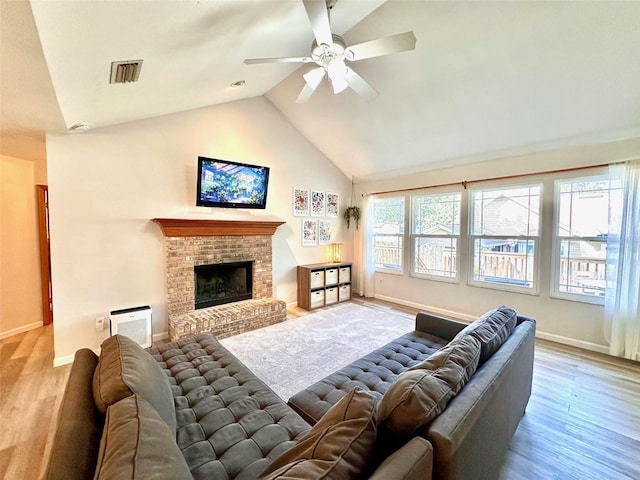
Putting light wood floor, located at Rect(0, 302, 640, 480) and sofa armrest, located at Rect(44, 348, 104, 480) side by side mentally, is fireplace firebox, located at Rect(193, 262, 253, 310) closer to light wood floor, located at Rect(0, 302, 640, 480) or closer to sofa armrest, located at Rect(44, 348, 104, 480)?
light wood floor, located at Rect(0, 302, 640, 480)

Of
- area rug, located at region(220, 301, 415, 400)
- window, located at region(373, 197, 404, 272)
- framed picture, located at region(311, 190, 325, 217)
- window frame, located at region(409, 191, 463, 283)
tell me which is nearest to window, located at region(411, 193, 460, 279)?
window frame, located at region(409, 191, 463, 283)

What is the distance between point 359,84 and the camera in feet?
8.11

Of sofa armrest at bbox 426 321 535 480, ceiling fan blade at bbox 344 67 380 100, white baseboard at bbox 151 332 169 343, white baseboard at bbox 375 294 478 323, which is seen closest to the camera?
sofa armrest at bbox 426 321 535 480

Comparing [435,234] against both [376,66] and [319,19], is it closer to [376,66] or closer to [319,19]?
[376,66]

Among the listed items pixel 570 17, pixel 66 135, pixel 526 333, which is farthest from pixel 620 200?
pixel 66 135

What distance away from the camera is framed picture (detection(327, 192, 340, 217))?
5.36 meters

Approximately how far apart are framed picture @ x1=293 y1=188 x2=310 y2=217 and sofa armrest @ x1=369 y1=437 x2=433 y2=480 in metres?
4.15

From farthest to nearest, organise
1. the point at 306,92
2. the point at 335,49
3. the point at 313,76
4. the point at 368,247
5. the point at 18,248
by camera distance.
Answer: the point at 368,247 → the point at 18,248 → the point at 306,92 → the point at 313,76 → the point at 335,49

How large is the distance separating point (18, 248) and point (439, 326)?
204 inches

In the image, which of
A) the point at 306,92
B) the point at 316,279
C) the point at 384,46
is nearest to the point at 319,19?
the point at 384,46

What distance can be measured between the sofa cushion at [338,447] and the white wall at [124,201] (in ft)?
10.2

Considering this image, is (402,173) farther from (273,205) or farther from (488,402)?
(488,402)

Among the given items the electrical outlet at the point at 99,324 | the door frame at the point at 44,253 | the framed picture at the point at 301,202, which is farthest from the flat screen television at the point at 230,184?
the door frame at the point at 44,253

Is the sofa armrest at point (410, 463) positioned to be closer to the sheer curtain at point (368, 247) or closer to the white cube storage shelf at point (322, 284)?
the white cube storage shelf at point (322, 284)
